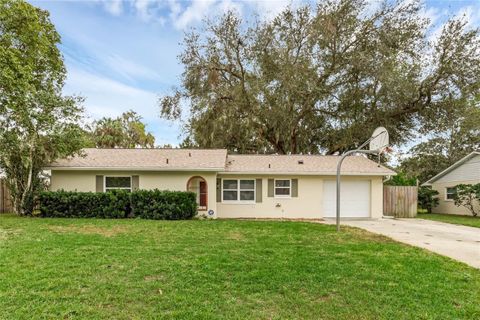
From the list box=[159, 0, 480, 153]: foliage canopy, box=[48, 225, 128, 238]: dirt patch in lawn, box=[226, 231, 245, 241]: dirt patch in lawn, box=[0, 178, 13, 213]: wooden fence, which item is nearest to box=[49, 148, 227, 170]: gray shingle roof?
box=[0, 178, 13, 213]: wooden fence

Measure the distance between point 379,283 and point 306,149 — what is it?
721 inches

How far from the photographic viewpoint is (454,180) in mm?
19891

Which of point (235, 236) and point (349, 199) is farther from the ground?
point (349, 199)

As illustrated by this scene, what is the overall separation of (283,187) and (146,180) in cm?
635

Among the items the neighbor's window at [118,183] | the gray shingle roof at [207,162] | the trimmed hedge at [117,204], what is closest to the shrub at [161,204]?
the trimmed hedge at [117,204]

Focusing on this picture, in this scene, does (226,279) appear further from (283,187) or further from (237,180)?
(283,187)

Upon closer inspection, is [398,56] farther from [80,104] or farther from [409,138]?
[80,104]

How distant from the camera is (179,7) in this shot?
1420 centimetres

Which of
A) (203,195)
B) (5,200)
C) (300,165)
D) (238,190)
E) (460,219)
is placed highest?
(300,165)

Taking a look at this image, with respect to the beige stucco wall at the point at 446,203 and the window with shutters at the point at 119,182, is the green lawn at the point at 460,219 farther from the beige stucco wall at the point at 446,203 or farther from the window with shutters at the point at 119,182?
the window with shutters at the point at 119,182

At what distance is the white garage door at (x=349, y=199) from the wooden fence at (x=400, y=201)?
214 centimetres

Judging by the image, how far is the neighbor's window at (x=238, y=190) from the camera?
1498cm

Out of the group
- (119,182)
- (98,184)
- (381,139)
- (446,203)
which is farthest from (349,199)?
(98,184)

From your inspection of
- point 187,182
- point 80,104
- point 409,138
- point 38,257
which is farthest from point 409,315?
point 409,138
